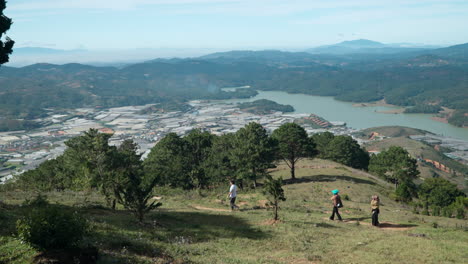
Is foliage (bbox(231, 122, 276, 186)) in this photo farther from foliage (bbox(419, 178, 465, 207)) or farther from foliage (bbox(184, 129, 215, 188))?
foliage (bbox(419, 178, 465, 207))

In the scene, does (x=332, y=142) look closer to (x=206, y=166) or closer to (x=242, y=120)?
(x=206, y=166)

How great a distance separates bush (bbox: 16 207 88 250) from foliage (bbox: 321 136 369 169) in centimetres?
5663

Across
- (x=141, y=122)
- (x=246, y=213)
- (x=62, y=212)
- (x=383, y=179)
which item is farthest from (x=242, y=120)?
(x=62, y=212)

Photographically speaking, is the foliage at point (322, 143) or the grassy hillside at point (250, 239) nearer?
the grassy hillside at point (250, 239)

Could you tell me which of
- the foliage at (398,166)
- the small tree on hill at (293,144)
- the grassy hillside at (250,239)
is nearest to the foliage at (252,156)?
the small tree on hill at (293,144)

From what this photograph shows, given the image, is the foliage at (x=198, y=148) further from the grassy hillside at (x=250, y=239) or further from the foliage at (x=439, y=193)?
the foliage at (x=439, y=193)

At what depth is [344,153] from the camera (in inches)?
2399

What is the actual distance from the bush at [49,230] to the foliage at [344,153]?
5663 centimetres

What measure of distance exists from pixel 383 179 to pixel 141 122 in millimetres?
135020

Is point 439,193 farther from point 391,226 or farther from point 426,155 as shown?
point 426,155

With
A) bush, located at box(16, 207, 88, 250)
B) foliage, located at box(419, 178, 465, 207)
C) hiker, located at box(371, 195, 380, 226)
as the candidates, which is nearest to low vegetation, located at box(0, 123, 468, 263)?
bush, located at box(16, 207, 88, 250)

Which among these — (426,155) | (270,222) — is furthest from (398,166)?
(426,155)

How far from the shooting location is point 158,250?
34.9 feet

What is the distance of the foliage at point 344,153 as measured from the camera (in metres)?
60.6
